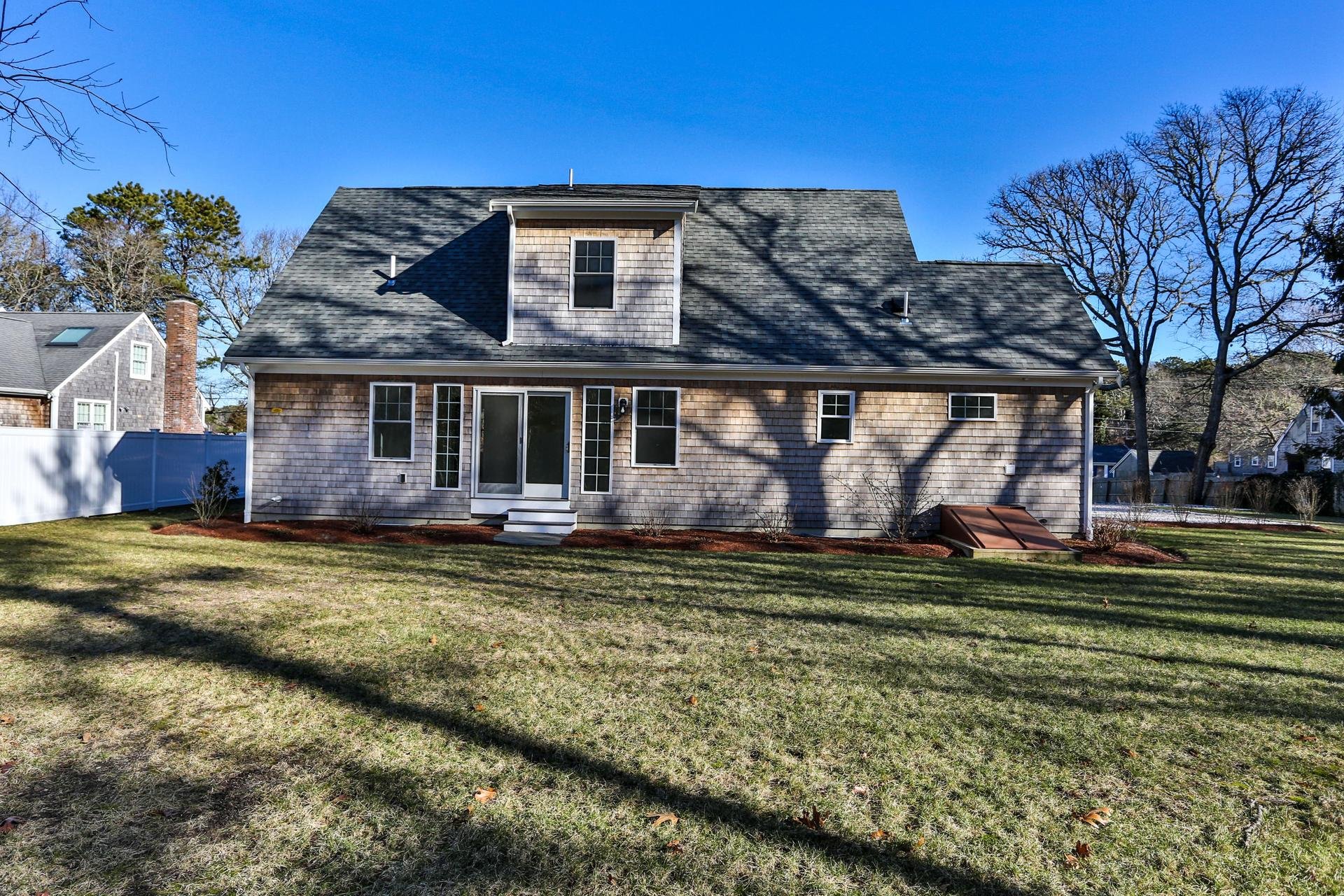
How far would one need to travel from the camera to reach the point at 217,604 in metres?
6.11

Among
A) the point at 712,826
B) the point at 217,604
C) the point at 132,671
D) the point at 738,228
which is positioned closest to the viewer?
the point at 712,826

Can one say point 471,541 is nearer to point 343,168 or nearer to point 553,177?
point 553,177

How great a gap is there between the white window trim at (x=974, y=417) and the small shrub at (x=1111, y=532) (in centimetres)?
251

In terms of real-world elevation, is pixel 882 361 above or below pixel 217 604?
above

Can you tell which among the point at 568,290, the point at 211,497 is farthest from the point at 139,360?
the point at 568,290

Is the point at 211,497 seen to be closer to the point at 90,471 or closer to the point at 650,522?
the point at 90,471

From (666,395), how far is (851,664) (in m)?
7.43

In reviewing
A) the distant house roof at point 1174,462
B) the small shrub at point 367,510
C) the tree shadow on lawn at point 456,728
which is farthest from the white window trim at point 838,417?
the distant house roof at point 1174,462

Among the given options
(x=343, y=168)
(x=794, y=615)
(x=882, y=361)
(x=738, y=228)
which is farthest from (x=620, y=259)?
(x=343, y=168)

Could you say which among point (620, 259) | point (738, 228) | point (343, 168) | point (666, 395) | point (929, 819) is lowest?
point (929, 819)

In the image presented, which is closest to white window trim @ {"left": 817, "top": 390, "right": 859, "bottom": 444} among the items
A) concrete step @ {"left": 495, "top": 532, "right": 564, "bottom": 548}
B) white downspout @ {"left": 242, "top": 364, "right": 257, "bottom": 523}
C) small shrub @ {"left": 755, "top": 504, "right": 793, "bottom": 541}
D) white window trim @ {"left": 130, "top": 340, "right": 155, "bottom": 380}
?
small shrub @ {"left": 755, "top": 504, "right": 793, "bottom": 541}

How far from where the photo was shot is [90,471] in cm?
1286

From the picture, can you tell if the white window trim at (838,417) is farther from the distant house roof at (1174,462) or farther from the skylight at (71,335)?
the distant house roof at (1174,462)

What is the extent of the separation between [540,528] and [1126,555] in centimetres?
909
